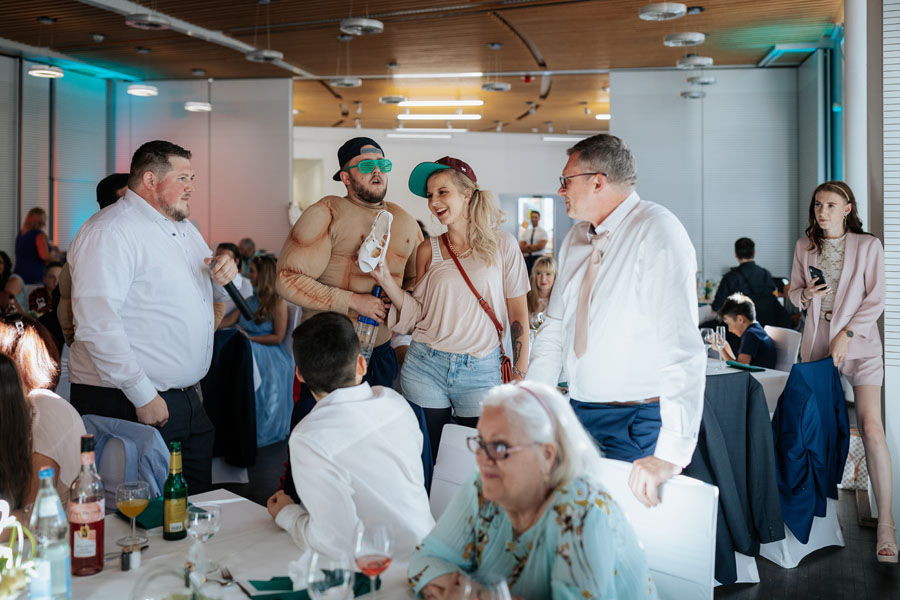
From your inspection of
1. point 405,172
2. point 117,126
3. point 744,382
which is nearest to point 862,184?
point 744,382

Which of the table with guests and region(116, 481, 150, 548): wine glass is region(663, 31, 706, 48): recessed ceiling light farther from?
region(116, 481, 150, 548): wine glass

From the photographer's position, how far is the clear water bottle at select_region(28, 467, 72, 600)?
1602 millimetres

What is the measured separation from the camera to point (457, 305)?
11.0 ft

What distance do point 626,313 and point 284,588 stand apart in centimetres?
128

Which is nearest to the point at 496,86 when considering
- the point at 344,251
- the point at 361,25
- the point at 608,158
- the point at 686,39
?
the point at 686,39

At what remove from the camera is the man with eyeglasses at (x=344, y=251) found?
3391mm

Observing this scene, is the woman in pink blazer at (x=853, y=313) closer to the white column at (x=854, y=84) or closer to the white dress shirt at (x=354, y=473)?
the white column at (x=854, y=84)

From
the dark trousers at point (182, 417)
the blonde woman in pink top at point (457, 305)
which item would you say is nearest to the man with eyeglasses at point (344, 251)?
the blonde woman in pink top at point (457, 305)

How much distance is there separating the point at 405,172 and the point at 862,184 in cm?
1208

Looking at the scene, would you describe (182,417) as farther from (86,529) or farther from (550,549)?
(550,549)

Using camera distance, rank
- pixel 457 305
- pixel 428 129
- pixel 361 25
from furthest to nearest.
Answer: pixel 428 129 → pixel 361 25 → pixel 457 305

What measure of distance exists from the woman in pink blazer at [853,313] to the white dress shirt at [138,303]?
3189 mm

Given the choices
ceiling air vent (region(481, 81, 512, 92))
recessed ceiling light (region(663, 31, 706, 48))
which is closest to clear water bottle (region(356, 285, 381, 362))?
recessed ceiling light (region(663, 31, 706, 48))

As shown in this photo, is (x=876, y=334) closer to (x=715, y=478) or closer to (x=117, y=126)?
(x=715, y=478)
